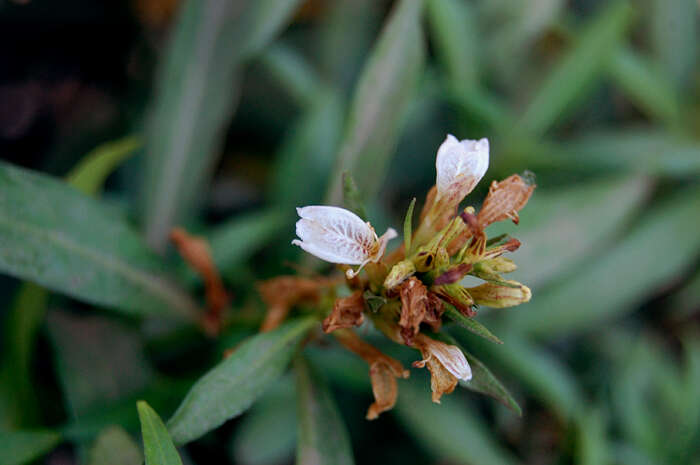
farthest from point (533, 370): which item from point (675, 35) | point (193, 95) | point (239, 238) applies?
point (675, 35)

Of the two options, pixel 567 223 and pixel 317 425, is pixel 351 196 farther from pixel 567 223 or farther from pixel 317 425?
pixel 567 223

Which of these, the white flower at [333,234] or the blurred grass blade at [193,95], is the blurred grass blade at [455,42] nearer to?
the blurred grass blade at [193,95]

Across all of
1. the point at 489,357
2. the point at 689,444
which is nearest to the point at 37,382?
the point at 489,357

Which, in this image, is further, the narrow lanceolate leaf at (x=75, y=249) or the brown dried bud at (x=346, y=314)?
the narrow lanceolate leaf at (x=75, y=249)

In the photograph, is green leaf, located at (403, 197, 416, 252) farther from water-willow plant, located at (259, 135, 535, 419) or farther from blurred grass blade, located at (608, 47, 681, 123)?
blurred grass blade, located at (608, 47, 681, 123)

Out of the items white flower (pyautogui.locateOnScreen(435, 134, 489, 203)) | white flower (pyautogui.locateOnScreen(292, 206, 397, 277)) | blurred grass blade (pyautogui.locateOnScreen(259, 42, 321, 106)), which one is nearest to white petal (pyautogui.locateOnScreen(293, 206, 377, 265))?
white flower (pyautogui.locateOnScreen(292, 206, 397, 277))

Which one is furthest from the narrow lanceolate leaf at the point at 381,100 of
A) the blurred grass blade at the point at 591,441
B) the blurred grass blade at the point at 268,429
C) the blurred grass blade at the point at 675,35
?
the blurred grass blade at the point at 675,35

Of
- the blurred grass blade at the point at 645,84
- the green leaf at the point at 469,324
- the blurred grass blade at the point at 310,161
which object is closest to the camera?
the green leaf at the point at 469,324
